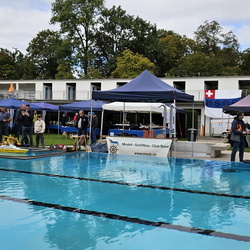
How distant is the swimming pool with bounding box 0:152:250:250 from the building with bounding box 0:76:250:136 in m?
21.7

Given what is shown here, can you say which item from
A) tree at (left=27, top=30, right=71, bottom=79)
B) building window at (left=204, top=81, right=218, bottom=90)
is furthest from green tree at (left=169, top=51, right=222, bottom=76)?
tree at (left=27, top=30, right=71, bottom=79)

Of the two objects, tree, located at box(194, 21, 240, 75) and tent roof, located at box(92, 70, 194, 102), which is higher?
tree, located at box(194, 21, 240, 75)

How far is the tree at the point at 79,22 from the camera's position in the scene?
154ft

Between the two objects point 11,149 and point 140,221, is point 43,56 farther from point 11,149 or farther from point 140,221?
point 140,221

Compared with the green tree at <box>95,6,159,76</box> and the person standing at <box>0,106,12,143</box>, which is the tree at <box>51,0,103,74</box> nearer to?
the green tree at <box>95,6,159,76</box>

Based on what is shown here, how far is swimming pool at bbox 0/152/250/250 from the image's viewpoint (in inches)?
137

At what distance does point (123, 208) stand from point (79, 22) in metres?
45.7

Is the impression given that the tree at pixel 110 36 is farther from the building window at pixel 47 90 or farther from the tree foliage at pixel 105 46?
the building window at pixel 47 90

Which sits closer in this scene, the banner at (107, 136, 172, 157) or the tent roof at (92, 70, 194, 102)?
the banner at (107, 136, 172, 157)

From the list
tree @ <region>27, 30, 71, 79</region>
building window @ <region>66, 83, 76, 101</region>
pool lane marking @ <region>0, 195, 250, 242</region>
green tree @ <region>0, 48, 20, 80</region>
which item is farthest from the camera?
tree @ <region>27, 30, 71, 79</region>

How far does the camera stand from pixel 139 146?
11.4 meters

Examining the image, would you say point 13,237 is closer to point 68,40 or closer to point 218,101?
point 218,101

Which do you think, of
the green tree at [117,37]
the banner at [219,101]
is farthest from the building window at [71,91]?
the banner at [219,101]

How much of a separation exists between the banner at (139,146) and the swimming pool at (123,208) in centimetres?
237
